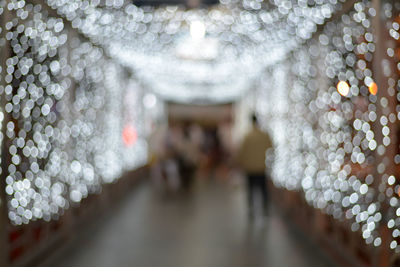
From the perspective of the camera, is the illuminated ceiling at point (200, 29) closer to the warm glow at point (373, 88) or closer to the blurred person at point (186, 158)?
the warm glow at point (373, 88)

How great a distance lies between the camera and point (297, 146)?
8.26 m

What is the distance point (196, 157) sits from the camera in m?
14.3

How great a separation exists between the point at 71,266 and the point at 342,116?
318 cm

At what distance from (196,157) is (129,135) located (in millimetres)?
2458

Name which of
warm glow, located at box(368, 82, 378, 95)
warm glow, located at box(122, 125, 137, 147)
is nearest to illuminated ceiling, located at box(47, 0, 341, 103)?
warm glow, located at box(368, 82, 378, 95)

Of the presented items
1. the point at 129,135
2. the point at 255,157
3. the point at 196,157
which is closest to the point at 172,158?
the point at 129,135

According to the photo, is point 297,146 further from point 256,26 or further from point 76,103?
point 76,103

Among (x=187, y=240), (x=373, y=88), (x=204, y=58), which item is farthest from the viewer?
(x=204, y=58)

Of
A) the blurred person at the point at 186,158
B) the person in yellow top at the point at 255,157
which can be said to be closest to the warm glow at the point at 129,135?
the blurred person at the point at 186,158

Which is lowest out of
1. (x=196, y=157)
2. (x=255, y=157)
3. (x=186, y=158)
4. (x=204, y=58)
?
(x=196, y=157)

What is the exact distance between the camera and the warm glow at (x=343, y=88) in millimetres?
5443

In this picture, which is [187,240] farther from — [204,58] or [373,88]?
[204,58]

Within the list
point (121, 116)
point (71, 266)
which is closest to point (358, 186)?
point (71, 266)

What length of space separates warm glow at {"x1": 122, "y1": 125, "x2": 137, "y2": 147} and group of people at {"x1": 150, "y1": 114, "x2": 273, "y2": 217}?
1.76ft
